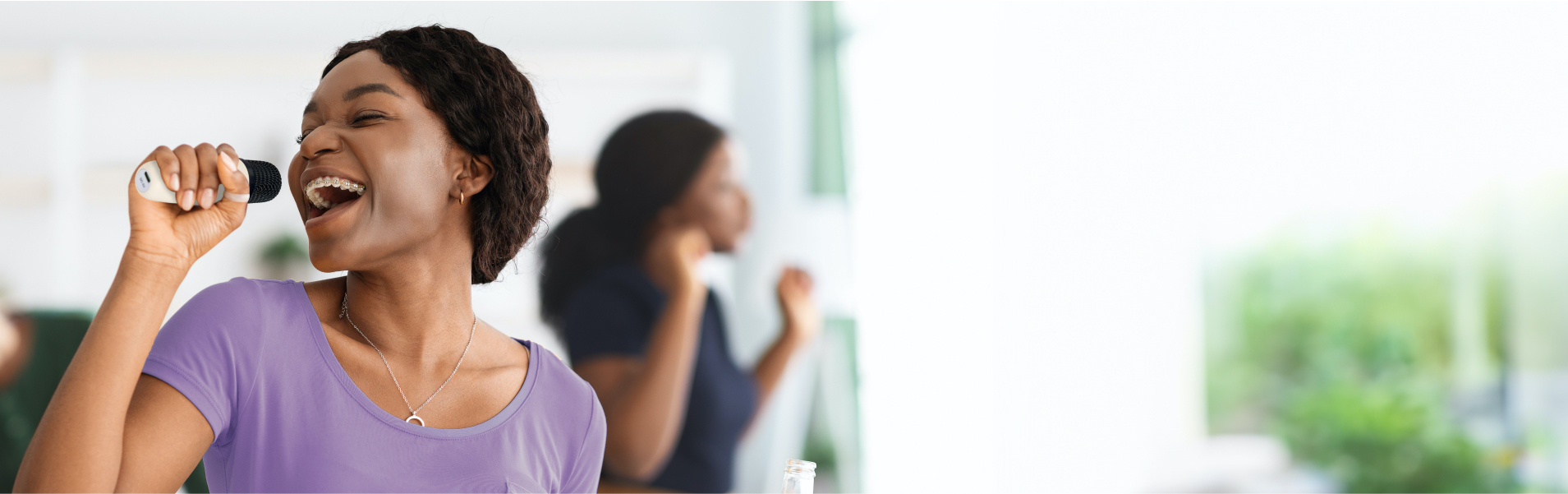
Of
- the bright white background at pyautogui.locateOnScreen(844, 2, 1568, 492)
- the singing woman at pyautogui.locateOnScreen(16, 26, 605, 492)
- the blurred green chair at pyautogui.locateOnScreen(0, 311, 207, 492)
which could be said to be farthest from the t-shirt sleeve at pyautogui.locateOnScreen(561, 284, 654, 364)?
the singing woman at pyautogui.locateOnScreen(16, 26, 605, 492)

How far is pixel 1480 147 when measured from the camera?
9.05 ft

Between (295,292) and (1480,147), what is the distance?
3.13 meters

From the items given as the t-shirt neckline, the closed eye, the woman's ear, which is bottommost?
the t-shirt neckline

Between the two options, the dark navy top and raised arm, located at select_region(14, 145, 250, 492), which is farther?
the dark navy top

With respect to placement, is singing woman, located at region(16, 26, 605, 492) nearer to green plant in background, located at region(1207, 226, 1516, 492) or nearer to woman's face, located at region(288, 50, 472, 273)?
woman's face, located at region(288, 50, 472, 273)

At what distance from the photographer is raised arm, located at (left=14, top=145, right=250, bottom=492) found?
538 millimetres

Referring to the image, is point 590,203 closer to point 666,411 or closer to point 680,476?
point 666,411

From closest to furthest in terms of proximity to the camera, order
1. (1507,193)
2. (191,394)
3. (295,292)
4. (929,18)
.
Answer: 1. (191,394)
2. (295,292)
3. (929,18)
4. (1507,193)

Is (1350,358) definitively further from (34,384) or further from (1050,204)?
(34,384)

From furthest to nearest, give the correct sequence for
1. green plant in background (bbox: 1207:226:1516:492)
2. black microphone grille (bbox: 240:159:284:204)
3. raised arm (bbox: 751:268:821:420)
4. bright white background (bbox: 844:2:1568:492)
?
green plant in background (bbox: 1207:226:1516:492)
bright white background (bbox: 844:2:1568:492)
raised arm (bbox: 751:268:821:420)
black microphone grille (bbox: 240:159:284:204)

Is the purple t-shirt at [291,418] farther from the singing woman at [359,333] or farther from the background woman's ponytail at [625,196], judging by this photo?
the background woman's ponytail at [625,196]

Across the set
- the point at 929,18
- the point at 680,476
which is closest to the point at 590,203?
the point at 680,476

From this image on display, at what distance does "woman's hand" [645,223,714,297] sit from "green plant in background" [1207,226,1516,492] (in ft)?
6.38

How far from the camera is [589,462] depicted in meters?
0.81
